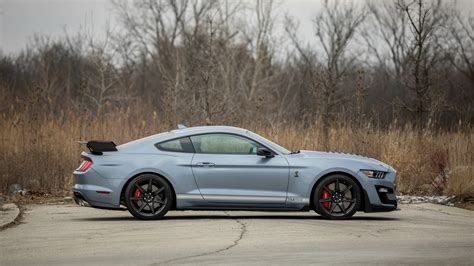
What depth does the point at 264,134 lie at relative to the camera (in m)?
23.7

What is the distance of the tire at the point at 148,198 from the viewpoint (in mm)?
14289

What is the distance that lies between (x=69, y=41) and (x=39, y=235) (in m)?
52.1

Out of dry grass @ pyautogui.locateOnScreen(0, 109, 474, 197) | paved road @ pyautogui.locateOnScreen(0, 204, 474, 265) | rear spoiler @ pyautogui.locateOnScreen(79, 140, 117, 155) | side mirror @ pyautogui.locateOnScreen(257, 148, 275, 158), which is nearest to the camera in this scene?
paved road @ pyautogui.locateOnScreen(0, 204, 474, 265)

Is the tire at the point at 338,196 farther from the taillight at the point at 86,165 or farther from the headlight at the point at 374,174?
the taillight at the point at 86,165

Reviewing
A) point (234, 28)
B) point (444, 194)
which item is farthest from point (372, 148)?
point (234, 28)

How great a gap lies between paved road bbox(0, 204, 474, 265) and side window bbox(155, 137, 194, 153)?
41.8 inches

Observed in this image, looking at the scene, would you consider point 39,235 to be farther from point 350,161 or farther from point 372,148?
point 372,148

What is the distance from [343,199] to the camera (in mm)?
14555

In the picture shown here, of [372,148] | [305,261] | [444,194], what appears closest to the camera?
[305,261]

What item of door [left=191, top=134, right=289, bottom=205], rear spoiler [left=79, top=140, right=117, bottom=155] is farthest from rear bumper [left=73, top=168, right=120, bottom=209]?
door [left=191, top=134, right=289, bottom=205]

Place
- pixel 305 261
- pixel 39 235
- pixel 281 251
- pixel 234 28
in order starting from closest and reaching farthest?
pixel 305 261 → pixel 281 251 → pixel 39 235 → pixel 234 28

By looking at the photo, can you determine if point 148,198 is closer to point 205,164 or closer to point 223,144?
point 205,164

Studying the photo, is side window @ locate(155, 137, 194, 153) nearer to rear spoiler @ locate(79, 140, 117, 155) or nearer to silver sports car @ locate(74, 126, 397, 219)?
silver sports car @ locate(74, 126, 397, 219)

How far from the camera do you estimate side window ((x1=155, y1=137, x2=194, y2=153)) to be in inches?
576
